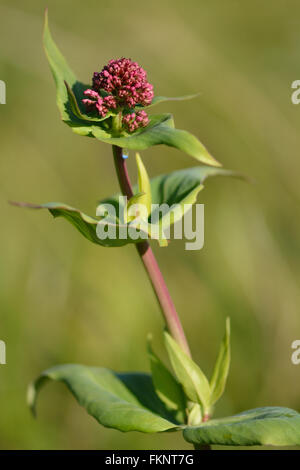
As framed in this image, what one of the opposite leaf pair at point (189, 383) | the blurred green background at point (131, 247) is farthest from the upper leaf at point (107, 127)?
the blurred green background at point (131, 247)

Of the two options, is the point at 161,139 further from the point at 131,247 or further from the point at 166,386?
the point at 131,247

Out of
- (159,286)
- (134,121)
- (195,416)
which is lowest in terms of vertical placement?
(195,416)

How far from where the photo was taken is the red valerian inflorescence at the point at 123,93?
3.13 feet

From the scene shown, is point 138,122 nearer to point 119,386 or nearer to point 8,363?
point 119,386

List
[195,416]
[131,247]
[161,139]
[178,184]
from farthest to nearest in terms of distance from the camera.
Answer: [131,247] → [178,184] → [195,416] → [161,139]

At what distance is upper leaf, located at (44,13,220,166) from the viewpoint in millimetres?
843

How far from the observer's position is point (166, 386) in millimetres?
1125

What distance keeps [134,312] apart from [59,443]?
62 cm

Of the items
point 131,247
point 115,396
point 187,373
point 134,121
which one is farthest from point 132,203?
point 131,247

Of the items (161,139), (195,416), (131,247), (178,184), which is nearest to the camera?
(161,139)

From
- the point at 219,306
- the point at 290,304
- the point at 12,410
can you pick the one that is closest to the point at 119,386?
the point at 12,410

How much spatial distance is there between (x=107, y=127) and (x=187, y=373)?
1.63 ft

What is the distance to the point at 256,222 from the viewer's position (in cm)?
257

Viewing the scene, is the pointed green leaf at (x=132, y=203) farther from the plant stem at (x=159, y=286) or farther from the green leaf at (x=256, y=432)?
the green leaf at (x=256, y=432)
